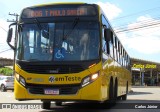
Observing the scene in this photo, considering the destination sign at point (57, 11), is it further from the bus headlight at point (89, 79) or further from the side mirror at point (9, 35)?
the bus headlight at point (89, 79)

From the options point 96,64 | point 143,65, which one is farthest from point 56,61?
point 143,65

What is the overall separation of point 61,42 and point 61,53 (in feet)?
1.14

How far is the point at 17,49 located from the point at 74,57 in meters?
1.93

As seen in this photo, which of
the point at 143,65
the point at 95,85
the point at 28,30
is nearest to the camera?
the point at 95,85

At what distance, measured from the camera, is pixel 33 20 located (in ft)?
41.1

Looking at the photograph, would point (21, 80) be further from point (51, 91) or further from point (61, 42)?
point (61, 42)

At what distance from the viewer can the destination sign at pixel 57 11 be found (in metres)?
12.4

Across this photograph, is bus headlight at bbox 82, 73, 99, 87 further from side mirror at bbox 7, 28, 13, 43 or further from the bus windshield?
side mirror at bbox 7, 28, 13, 43

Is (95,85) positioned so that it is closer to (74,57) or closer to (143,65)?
(74,57)

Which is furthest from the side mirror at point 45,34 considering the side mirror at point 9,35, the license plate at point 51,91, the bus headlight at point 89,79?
the bus headlight at point 89,79

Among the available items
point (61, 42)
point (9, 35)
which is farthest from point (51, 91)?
point (9, 35)

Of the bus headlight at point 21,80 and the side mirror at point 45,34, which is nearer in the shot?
the bus headlight at point 21,80

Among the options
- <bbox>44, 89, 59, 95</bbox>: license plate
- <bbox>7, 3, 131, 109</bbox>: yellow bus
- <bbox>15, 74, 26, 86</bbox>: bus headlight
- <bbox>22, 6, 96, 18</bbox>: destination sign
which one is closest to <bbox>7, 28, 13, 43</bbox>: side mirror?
<bbox>7, 3, 131, 109</bbox>: yellow bus

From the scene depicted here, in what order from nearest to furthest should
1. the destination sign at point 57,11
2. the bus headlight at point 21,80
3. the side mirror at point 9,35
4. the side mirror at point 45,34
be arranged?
the bus headlight at point 21,80, the side mirror at point 45,34, the destination sign at point 57,11, the side mirror at point 9,35
